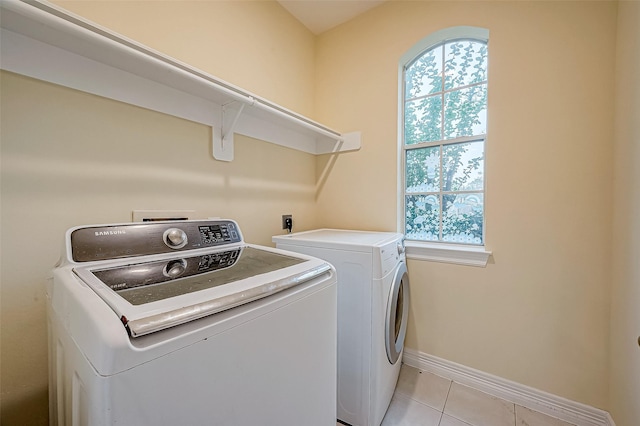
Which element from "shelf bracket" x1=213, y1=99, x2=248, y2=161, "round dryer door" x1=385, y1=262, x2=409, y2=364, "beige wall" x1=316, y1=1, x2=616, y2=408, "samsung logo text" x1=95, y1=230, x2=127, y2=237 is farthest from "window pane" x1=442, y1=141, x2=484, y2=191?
"samsung logo text" x1=95, y1=230, x2=127, y2=237

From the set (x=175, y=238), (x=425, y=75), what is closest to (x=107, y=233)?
(x=175, y=238)

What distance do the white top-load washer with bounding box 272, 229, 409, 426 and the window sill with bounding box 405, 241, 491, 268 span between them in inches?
18.7

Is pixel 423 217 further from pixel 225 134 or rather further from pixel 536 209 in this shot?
pixel 225 134

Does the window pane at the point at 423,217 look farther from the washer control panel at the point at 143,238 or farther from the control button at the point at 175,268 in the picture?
the control button at the point at 175,268

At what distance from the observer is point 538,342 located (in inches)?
58.4

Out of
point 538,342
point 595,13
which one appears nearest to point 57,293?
point 538,342

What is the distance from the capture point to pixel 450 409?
1.49 metres

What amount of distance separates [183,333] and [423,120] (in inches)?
83.4

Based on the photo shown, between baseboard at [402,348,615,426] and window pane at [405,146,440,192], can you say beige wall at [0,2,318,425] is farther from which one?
baseboard at [402,348,615,426]

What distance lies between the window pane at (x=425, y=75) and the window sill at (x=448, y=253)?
4.02ft

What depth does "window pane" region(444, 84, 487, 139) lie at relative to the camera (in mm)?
1720

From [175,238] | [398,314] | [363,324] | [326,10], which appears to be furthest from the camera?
[326,10]

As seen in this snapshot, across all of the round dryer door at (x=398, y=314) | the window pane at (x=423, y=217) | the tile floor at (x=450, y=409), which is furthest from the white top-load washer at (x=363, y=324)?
the window pane at (x=423, y=217)

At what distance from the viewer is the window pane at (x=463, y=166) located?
5.68 ft
